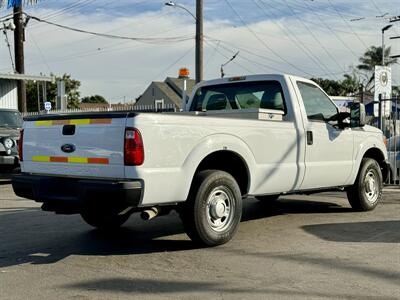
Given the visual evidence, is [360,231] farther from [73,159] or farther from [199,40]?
[199,40]

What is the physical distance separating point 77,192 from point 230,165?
197 cm

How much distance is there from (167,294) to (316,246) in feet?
7.72

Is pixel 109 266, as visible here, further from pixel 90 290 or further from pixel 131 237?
pixel 131 237

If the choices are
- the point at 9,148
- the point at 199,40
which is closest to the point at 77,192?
the point at 9,148

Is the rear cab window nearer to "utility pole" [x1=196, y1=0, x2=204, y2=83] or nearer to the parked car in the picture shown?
the parked car

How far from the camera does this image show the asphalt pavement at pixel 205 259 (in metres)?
4.84

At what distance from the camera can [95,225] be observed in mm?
7566

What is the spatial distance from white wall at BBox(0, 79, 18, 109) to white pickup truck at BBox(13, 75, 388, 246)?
56.3 ft

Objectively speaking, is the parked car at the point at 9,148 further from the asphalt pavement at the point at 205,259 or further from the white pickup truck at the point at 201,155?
the white pickup truck at the point at 201,155

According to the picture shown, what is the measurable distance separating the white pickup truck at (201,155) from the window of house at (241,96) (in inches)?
0.6

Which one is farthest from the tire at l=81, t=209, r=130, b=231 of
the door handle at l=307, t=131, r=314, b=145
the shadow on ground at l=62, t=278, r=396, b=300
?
the door handle at l=307, t=131, r=314, b=145

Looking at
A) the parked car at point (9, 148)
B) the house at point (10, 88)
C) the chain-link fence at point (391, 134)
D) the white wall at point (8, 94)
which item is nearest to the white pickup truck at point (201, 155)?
the chain-link fence at point (391, 134)

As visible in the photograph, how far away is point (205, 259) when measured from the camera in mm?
5844

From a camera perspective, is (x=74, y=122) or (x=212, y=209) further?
(x=212, y=209)
